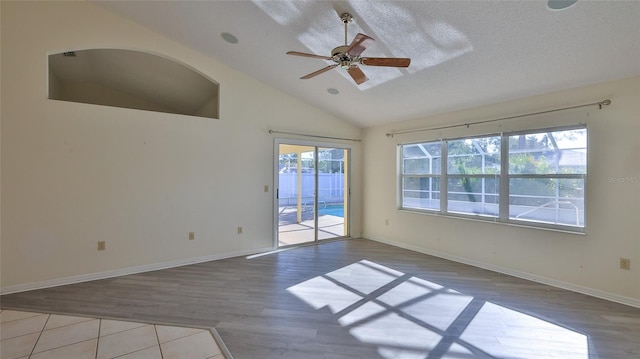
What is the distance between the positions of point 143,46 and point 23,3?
45.8 inches

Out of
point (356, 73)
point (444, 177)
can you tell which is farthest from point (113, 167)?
point (444, 177)

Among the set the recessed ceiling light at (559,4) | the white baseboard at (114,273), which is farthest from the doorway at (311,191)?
the recessed ceiling light at (559,4)

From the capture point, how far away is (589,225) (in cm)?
309

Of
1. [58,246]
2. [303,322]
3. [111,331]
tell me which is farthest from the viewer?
[58,246]

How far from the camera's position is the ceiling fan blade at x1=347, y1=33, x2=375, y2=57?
217 centimetres

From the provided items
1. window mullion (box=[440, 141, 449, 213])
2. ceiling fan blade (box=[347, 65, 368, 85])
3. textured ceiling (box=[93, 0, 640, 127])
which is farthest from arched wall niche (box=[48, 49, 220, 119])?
window mullion (box=[440, 141, 449, 213])

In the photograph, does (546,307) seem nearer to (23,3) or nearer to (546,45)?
(546,45)

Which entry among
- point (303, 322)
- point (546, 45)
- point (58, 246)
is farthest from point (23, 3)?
point (546, 45)

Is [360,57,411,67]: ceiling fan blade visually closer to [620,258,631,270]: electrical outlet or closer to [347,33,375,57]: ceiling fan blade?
[347,33,375,57]: ceiling fan blade

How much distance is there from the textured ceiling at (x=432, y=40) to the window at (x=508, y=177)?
63 cm

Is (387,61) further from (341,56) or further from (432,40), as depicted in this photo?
(432,40)

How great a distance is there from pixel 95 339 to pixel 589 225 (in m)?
5.03

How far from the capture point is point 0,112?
3.04m

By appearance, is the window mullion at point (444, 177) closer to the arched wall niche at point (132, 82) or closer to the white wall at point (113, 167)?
the white wall at point (113, 167)
